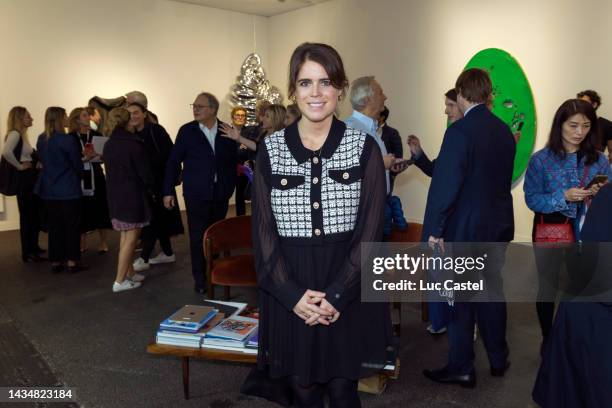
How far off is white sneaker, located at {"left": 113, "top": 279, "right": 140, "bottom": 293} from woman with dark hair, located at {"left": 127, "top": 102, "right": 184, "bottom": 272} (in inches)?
22.9

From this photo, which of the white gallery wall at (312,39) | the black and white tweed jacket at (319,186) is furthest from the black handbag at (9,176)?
the black and white tweed jacket at (319,186)

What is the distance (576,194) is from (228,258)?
2.49 metres

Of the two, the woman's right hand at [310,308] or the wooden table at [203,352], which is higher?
the woman's right hand at [310,308]

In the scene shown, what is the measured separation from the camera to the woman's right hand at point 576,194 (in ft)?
8.74

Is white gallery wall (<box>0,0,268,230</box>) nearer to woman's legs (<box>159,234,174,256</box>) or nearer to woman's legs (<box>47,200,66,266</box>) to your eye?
woman's legs (<box>47,200,66,266</box>)

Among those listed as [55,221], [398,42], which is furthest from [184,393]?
[398,42]

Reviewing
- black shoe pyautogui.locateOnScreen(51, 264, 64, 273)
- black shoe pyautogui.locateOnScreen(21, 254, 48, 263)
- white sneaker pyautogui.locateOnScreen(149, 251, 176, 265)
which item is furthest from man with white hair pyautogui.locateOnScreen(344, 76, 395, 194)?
black shoe pyautogui.locateOnScreen(21, 254, 48, 263)

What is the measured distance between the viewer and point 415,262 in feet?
10.4

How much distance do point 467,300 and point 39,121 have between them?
704 centimetres

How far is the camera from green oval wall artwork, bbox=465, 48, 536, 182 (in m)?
5.92

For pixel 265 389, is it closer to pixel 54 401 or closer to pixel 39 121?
pixel 54 401

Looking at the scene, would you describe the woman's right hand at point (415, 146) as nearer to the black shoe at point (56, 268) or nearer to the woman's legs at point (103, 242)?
the black shoe at point (56, 268)

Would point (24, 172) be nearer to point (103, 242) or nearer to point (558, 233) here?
point (103, 242)

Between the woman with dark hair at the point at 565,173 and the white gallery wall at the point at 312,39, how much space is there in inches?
116
